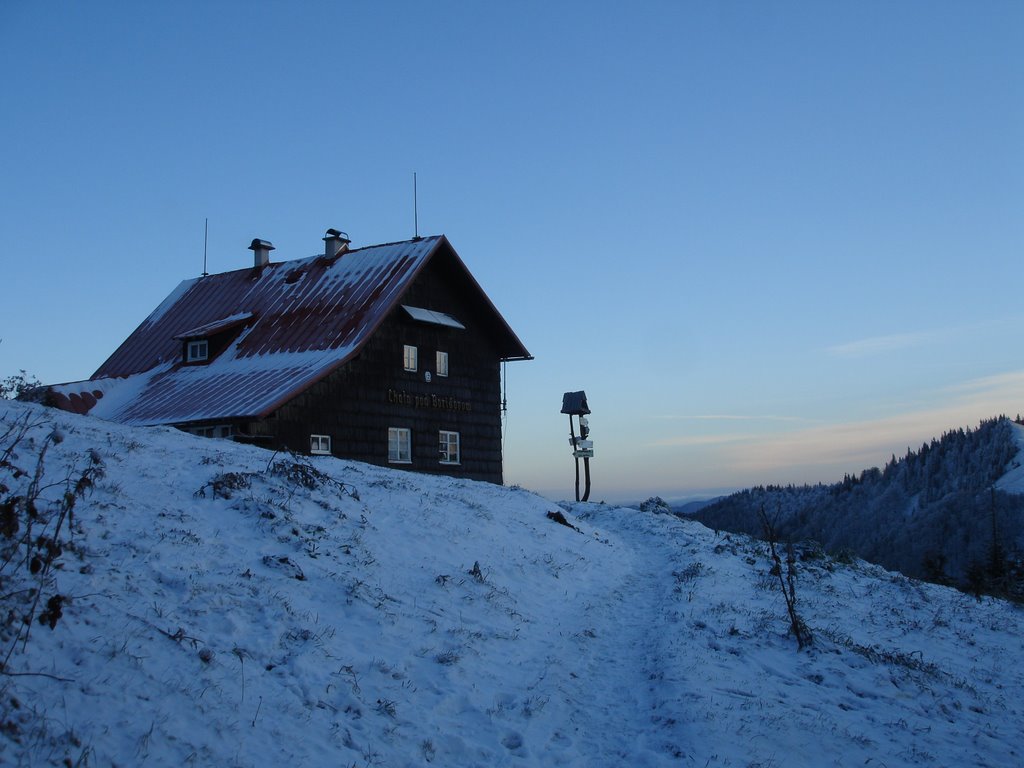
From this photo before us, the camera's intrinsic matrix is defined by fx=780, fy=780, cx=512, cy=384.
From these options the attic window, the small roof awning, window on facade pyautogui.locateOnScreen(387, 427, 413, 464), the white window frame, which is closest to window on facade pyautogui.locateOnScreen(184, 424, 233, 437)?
the attic window

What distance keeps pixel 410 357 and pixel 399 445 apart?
Result: 316 cm

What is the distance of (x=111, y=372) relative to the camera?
104 ft

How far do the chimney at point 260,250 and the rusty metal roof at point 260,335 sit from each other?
886 millimetres

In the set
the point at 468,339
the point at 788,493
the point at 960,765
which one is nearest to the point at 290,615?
the point at 960,765

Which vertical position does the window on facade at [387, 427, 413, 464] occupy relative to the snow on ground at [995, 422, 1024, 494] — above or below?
above

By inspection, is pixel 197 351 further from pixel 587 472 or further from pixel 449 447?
pixel 587 472

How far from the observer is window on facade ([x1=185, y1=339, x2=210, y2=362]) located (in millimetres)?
29203

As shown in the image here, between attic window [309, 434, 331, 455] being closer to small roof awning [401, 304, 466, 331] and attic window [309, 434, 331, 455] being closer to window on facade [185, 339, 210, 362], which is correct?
small roof awning [401, 304, 466, 331]

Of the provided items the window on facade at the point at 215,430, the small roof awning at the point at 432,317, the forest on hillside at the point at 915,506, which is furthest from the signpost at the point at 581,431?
the forest on hillside at the point at 915,506

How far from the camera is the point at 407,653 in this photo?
803 cm

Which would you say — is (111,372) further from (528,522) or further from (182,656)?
(182,656)

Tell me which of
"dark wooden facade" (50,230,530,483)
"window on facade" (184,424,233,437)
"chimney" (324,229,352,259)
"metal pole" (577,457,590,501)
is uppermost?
"chimney" (324,229,352,259)

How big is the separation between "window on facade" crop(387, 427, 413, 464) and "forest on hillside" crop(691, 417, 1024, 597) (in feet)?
134

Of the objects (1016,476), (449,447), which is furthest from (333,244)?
(1016,476)
